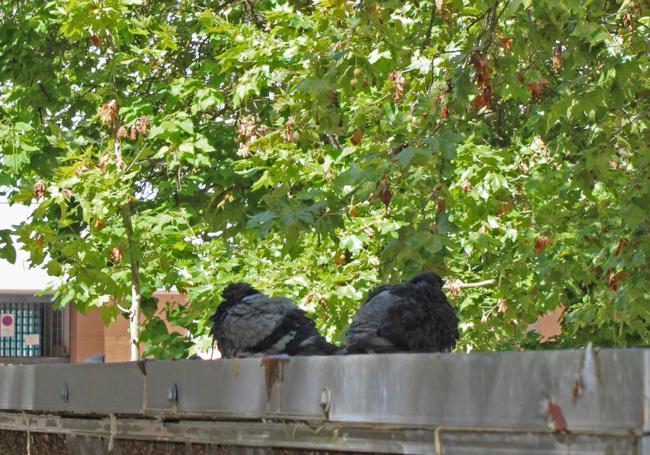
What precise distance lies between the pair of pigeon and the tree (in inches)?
116

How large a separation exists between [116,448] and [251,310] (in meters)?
0.78

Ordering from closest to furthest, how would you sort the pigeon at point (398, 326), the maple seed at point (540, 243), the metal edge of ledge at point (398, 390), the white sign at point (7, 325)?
the metal edge of ledge at point (398, 390) < the pigeon at point (398, 326) < the maple seed at point (540, 243) < the white sign at point (7, 325)

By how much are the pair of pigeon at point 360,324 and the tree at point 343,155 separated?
2940 mm

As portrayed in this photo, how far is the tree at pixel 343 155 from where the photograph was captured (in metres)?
8.41

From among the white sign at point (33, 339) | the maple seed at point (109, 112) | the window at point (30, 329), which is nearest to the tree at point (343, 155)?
the maple seed at point (109, 112)

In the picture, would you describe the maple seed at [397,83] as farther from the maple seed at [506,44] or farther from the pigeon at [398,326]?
the pigeon at [398,326]

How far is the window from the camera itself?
120ft

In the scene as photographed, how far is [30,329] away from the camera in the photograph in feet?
121

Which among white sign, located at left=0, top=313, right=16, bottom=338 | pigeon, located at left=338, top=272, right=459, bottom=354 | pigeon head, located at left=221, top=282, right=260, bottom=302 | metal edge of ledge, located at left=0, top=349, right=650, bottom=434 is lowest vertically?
metal edge of ledge, located at left=0, top=349, right=650, bottom=434

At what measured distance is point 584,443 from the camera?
2365 millimetres

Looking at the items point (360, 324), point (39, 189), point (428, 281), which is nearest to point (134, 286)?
point (39, 189)

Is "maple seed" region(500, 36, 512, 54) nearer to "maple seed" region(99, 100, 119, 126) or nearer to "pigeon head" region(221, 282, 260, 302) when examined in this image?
"pigeon head" region(221, 282, 260, 302)

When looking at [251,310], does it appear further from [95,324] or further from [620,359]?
[95,324]

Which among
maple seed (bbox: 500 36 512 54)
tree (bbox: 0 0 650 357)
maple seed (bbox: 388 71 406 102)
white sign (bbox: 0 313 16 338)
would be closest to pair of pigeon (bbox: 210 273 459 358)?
tree (bbox: 0 0 650 357)
